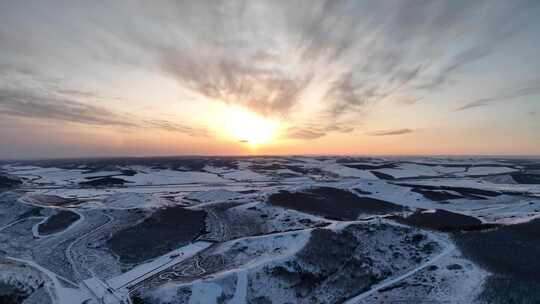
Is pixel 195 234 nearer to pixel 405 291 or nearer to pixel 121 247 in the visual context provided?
pixel 121 247

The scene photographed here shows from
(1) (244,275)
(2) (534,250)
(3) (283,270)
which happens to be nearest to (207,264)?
(1) (244,275)

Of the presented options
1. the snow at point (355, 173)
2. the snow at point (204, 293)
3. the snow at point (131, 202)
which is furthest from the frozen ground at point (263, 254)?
the snow at point (355, 173)

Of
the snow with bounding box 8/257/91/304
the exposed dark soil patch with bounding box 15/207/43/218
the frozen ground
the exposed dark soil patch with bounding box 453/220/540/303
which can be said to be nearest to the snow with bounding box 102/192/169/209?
the frozen ground

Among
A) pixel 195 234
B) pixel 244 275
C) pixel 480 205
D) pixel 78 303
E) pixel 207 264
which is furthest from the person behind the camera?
pixel 480 205

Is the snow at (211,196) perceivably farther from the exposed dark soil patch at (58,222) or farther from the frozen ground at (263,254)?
the exposed dark soil patch at (58,222)

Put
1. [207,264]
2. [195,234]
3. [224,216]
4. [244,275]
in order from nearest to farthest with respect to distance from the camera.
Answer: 1. [244,275]
2. [207,264]
3. [195,234]
4. [224,216]

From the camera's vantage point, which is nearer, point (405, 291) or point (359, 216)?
point (405, 291)
